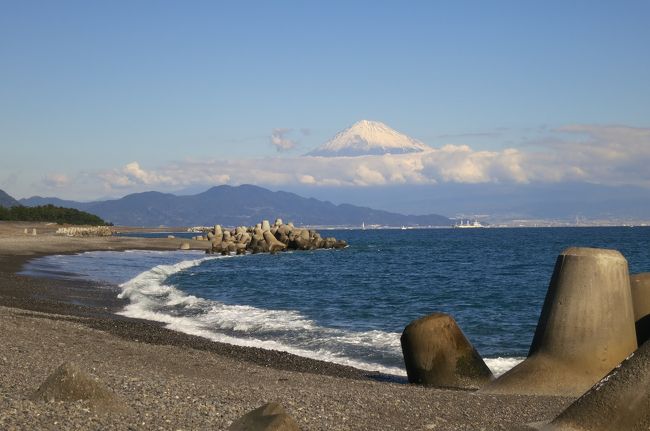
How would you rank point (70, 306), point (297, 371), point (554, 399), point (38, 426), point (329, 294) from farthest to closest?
point (329, 294)
point (70, 306)
point (297, 371)
point (554, 399)
point (38, 426)

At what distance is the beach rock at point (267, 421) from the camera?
769cm

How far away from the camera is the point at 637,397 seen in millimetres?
8594

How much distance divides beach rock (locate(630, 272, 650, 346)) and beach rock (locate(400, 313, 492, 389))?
2943 mm

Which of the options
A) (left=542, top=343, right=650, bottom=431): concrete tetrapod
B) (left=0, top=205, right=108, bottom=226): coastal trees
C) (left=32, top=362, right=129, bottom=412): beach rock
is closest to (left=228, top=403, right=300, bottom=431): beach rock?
(left=32, top=362, right=129, bottom=412): beach rock

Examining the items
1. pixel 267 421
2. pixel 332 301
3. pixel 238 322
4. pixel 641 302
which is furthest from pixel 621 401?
pixel 332 301

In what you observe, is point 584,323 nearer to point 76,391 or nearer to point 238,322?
point 76,391

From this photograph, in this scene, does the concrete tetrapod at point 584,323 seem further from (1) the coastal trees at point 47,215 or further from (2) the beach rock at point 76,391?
(1) the coastal trees at point 47,215

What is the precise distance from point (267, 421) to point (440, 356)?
7398 mm

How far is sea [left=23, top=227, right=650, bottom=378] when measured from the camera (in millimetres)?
20875

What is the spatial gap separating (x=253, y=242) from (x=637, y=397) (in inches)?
3087

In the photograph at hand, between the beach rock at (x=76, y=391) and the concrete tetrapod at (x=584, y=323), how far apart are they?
675cm

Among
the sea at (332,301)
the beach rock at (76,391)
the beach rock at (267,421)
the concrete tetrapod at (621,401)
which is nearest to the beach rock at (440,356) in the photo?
the sea at (332,301)

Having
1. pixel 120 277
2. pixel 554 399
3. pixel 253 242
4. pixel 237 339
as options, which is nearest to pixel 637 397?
pixel 554 399

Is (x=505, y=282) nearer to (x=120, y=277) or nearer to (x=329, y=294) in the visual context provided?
(x=329, y=294)
